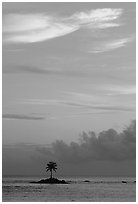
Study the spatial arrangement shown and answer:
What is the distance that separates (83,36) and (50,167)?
30.1 m

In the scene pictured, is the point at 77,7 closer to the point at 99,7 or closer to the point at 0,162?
the point at 99,7

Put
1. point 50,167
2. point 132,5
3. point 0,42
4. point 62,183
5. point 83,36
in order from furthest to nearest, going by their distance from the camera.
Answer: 1. point 62,183
2. point 50,167
3. point 83,36
4. point 132,5
5. point 0,42

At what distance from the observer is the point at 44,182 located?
52.3 m

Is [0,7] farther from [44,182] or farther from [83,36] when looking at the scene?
[44,182]

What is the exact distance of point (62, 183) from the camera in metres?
51.4

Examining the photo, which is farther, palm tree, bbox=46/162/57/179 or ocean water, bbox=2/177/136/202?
palm tree, bbox=46/162/57/179

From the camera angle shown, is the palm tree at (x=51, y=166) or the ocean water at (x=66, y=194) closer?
the ocean water at (x=66, y=194)

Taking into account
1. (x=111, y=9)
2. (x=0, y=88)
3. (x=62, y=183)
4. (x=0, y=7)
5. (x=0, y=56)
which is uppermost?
(x=111, y=9)

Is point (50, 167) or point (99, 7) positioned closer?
point (99, 7)

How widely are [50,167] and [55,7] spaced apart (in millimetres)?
31839

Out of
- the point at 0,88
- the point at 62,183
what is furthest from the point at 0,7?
the point at 62,183

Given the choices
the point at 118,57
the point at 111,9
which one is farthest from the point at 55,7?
the point at 118,57

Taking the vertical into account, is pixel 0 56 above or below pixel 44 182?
above

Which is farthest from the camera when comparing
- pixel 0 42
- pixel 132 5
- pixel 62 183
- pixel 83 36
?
pixel 62 183
